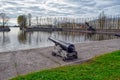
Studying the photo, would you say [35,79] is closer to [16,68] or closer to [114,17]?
[16,68]

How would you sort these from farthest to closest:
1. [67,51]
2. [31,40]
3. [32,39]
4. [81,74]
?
[32,39], [31,40], [67,51], [81,74]

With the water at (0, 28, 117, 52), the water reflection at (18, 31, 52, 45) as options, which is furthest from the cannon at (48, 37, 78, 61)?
the water reflection at (18, 31, 52, 45)

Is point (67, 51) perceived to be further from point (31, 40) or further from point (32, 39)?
point (32, 39)

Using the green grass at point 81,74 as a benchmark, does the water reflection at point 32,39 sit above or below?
below

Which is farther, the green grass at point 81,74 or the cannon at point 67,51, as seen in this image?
the cannon at point 67,51

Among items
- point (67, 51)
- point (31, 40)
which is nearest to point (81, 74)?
point (67, 51)

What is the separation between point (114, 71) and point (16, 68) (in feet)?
11.1

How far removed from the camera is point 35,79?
236 inches

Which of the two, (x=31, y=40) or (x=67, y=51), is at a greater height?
(x=67, y=51)

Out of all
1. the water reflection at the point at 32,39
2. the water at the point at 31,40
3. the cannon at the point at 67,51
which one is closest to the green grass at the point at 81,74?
the cannon at the point at 67,51

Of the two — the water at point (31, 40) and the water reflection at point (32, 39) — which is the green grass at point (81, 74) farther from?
the water reflection at point (32, 39)

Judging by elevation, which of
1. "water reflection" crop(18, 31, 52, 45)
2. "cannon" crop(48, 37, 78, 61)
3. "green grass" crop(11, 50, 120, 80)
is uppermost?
"cannon" crop(48, 37, 78, 61)

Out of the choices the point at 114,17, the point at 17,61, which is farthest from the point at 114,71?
the point at 114,17

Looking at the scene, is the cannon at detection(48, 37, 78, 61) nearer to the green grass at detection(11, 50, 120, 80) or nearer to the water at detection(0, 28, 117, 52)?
the green grass at detection(11, 50, 120, 80)
